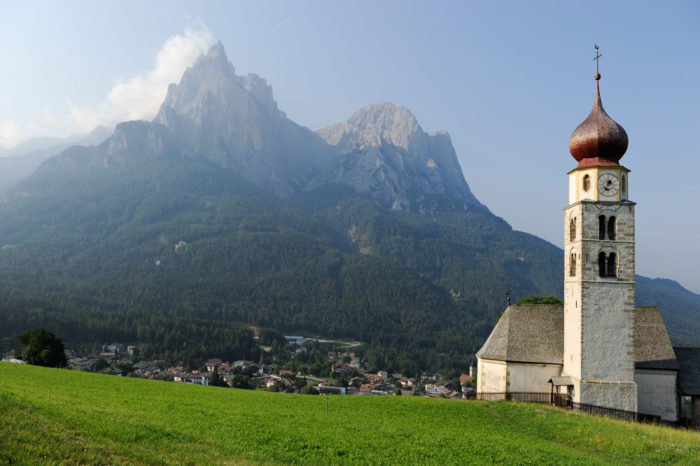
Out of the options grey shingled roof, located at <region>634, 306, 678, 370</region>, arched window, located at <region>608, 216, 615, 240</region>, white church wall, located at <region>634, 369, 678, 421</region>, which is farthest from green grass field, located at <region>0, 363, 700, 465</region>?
arched window, located at <region>608, 216, 615, 240</region>

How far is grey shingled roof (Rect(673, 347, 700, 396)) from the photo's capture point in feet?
116

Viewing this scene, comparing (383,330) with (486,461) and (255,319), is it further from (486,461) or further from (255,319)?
(486,461)

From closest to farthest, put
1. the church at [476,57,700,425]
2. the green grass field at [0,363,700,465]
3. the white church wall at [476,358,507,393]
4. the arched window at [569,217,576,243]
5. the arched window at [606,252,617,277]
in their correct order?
the green grass field at [0,363,700,465]
the church at [476,57,700,425]
the arched window at [606,252,617,277]
the arched window at [569,217,576,243]
the white church wall at [476,358,507,393]

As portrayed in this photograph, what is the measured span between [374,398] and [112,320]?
117 metres

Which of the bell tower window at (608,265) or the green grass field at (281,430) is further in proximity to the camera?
the bell tower window at (608,265)

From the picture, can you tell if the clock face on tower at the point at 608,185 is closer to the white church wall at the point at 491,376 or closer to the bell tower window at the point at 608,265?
the bell tower window at the point at 608,265

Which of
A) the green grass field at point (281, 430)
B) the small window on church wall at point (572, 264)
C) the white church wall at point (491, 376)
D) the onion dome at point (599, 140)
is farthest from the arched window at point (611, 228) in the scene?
the green grass field at point (281, 430)

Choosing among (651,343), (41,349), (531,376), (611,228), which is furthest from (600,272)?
(41,349)

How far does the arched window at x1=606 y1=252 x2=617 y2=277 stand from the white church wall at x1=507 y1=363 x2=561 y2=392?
6.84 meters

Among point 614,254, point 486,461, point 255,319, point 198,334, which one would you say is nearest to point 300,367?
point 198,334

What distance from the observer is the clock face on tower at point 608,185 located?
3506 cm

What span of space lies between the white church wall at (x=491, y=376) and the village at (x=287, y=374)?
1804 inches

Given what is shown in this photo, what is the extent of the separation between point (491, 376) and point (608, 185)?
14767mm

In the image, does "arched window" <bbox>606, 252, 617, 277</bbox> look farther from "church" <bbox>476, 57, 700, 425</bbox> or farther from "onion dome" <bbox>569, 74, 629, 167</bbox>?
"onion dome" <bbox>569, 74, 629, 167</bbox>
